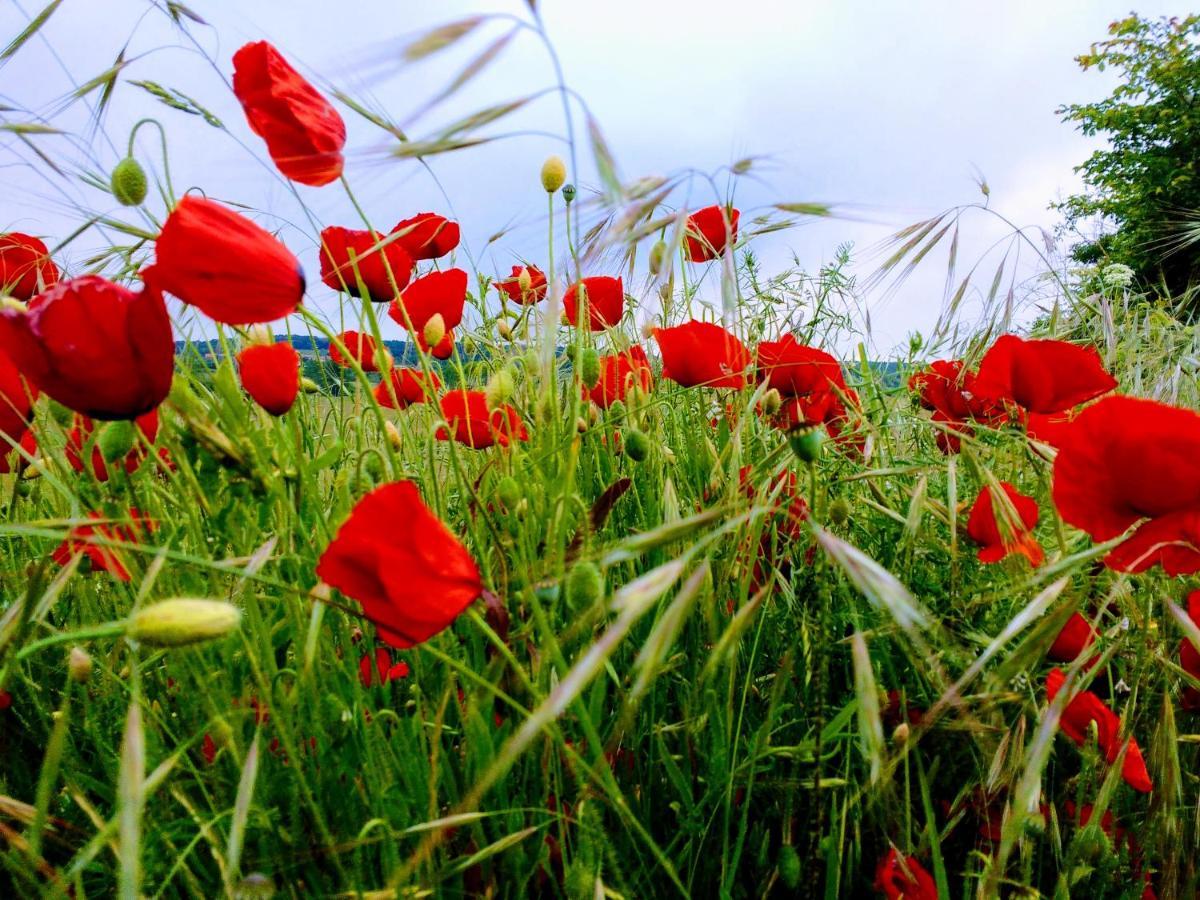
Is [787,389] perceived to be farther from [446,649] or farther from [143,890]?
[143,890]

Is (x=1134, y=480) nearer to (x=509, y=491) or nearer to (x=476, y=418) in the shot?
(x=509, y=491)

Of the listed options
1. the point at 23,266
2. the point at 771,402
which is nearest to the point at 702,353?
the point at 771,402

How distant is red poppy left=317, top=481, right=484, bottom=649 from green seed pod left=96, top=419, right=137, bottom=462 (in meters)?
0.22

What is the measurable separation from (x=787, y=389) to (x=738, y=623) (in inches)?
24.8

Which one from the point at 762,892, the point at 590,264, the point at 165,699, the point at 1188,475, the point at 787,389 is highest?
the point at 590,264

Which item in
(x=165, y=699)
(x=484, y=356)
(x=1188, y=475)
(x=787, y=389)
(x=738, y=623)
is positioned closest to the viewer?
(x=738, y=623)

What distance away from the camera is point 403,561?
40 cm

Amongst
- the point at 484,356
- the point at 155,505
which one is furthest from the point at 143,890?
the point at 484,356

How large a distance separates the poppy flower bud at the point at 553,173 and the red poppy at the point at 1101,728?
600 millimetres

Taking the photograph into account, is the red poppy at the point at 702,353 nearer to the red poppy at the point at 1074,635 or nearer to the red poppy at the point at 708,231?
the red poppy at the point at 708,231

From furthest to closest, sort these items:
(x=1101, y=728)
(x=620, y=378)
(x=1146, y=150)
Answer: (x=1146, y=150)
(x=620, y=378)
(x=1101, y=728)

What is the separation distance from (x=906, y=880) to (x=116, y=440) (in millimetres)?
670

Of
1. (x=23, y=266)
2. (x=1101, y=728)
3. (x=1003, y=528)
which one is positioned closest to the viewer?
(x=1003, y=528)

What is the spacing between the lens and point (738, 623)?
39 centimetres
